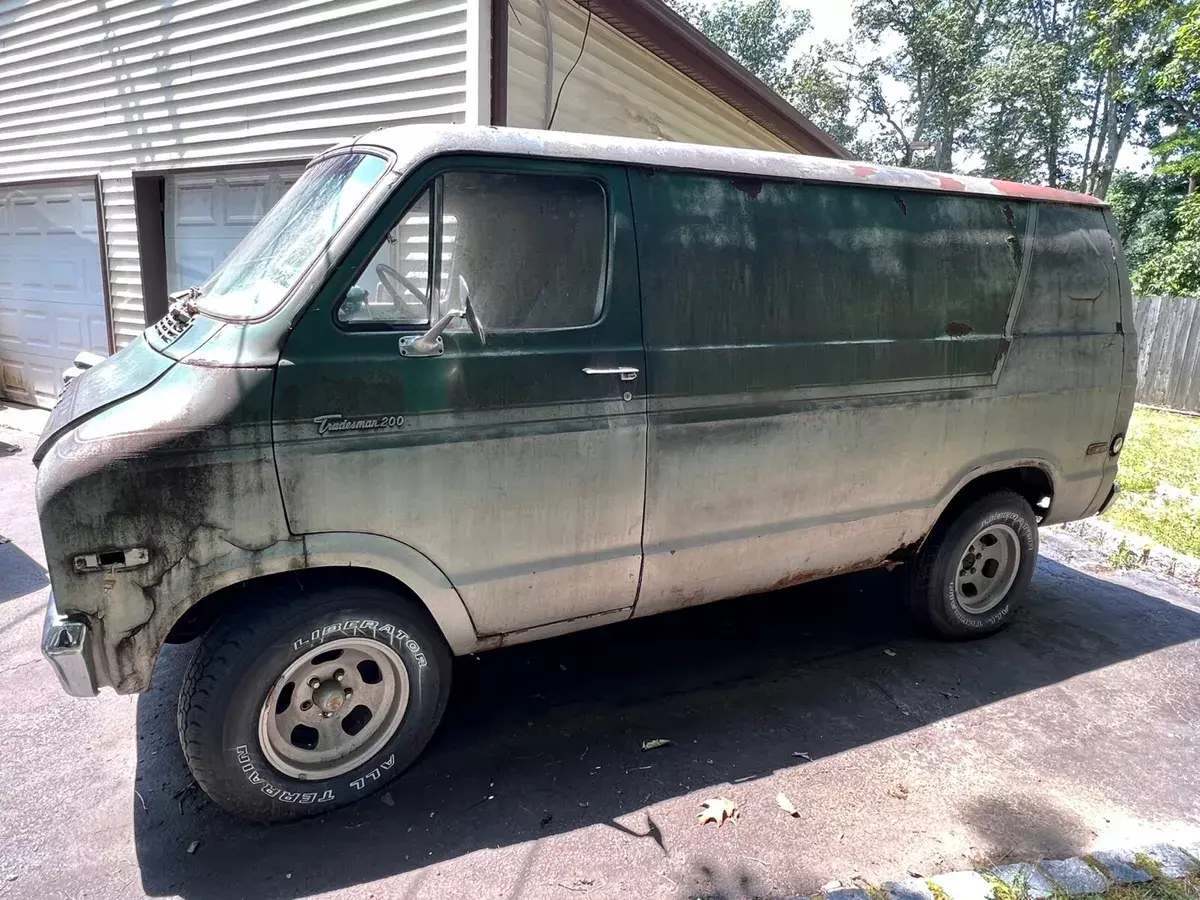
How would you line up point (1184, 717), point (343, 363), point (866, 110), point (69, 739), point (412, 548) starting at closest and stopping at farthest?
1. point (343, 363)
2. point (412, 548)
3. point (69, 739)
4. point (1184, 717)
5. point (866, 110)

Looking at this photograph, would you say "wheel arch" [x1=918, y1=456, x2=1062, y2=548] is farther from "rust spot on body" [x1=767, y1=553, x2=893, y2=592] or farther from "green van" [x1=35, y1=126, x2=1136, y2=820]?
"rust spot on body" [x1=767, y1=553, x2=893, y2=592]

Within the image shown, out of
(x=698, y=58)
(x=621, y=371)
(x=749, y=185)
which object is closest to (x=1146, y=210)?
(x=698, y=58)

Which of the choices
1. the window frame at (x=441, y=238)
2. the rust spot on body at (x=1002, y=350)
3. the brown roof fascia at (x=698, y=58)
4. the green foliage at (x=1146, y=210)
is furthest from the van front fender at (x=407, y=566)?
the green foliage at (x=1146, y=210)

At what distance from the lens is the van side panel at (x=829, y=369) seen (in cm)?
320

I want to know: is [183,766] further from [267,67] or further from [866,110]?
[866,110]

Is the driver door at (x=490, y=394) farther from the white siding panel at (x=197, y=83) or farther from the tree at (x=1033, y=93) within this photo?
the tree at (x=1033, y=93)

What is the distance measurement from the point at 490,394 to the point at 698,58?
19.7 ft

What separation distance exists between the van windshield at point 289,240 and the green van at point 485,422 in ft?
0.06

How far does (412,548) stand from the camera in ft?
9.02

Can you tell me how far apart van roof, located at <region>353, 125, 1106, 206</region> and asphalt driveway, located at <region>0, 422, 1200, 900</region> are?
2.36m

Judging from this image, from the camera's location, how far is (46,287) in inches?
381

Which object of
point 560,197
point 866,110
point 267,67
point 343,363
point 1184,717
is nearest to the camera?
point 343,363

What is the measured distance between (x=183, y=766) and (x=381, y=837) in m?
0.96

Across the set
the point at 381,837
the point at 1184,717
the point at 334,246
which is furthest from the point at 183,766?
the point at 1184,717
